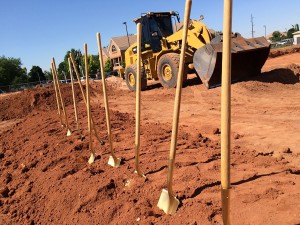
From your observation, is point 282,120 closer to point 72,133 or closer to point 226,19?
point 72,133

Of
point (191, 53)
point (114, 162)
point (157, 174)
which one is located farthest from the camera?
point (191, 53)

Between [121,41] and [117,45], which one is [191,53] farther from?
[121,41]

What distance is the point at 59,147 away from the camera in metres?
6.20

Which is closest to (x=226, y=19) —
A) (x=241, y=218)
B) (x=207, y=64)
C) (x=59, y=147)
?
(x=241, y=218)

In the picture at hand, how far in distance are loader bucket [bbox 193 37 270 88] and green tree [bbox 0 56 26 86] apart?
56.4 m

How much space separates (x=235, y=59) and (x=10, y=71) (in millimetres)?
62824

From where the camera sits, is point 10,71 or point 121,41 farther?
point 10,71

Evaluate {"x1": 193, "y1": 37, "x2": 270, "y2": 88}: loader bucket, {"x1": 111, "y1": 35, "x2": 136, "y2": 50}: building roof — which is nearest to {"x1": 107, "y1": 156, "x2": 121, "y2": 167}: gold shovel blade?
{"x1": 193, "y1": 37, "x2": 270, "y2": 88}: loader bucket

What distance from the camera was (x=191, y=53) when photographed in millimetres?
12531

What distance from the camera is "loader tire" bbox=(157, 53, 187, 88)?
12.4 m

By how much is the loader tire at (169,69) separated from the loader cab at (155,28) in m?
1.74

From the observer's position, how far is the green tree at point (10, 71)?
6112 cm

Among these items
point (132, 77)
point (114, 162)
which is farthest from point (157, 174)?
point (132, 77)

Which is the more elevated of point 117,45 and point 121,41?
point 121,41
